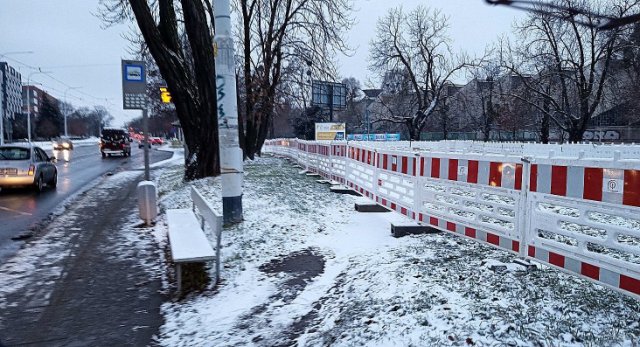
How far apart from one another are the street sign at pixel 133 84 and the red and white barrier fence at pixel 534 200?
5.52m

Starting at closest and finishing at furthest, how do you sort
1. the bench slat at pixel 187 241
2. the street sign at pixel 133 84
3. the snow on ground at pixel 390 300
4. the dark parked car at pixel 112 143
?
the snow on ground at pixel 390 300 < the bench slat at pixel 187 241 < the street sign at pixel 133 84 < the dark parked car at pixel 112 143

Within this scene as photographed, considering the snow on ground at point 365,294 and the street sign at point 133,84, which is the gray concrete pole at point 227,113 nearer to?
the snow on ground at point 365,294

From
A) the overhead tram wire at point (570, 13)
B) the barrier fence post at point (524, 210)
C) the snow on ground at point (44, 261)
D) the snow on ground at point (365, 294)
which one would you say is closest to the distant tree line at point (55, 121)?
the snow on ground at point (44, 261)

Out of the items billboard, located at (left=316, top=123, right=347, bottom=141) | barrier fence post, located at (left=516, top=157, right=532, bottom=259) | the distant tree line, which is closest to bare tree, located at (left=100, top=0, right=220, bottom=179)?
barrier fence post, located at (left=516, top=157, right=532, bottom=259)

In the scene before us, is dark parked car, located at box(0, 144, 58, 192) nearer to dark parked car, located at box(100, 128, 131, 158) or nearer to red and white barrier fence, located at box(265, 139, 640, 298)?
red and white barrier fence, located at box(265, 139, 640, 298)

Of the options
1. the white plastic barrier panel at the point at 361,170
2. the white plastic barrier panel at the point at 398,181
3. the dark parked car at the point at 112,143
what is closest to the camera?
the white plastic barrier panel at the point at 398,181

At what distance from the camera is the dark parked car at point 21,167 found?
43.5ft

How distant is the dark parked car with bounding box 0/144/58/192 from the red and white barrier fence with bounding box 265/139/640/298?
1097cm

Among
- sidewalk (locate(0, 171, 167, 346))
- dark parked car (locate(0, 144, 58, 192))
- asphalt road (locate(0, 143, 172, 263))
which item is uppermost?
dark parked car (locate(0, 144, 58, 192))

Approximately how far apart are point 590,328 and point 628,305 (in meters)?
0.70

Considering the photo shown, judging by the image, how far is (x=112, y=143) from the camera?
124ft

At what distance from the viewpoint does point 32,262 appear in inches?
252

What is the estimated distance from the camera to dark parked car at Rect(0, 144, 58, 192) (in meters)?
13.3

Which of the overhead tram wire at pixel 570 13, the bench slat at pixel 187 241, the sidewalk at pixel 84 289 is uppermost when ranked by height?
the overhead tram wire at pixel 570 13
